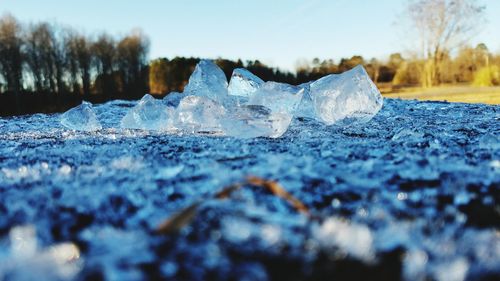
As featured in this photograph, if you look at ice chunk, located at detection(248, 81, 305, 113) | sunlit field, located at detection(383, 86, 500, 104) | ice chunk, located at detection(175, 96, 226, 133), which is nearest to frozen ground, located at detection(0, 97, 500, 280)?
ice chunk, located at detection(175, 96, 226, 133)

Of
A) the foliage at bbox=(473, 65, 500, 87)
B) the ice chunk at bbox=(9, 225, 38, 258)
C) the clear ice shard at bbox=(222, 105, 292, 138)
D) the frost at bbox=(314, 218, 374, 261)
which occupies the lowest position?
the frost at bbox=(314, 218, 374, 261)

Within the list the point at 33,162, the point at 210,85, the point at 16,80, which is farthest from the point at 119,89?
the point at 33,162

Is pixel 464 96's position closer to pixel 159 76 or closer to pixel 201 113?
pixel 201 113

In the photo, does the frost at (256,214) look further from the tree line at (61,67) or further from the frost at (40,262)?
the tree line at (61,67)

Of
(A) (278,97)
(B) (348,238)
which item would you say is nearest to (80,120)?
(A) (278,97)

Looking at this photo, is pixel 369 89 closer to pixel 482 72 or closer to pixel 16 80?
pixel 16 80

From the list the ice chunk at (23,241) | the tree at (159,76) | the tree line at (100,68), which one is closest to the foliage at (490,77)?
the tree line at (100,68)

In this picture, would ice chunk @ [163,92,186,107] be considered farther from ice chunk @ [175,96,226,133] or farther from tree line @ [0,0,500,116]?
tree line @ [0,0,500,116]
